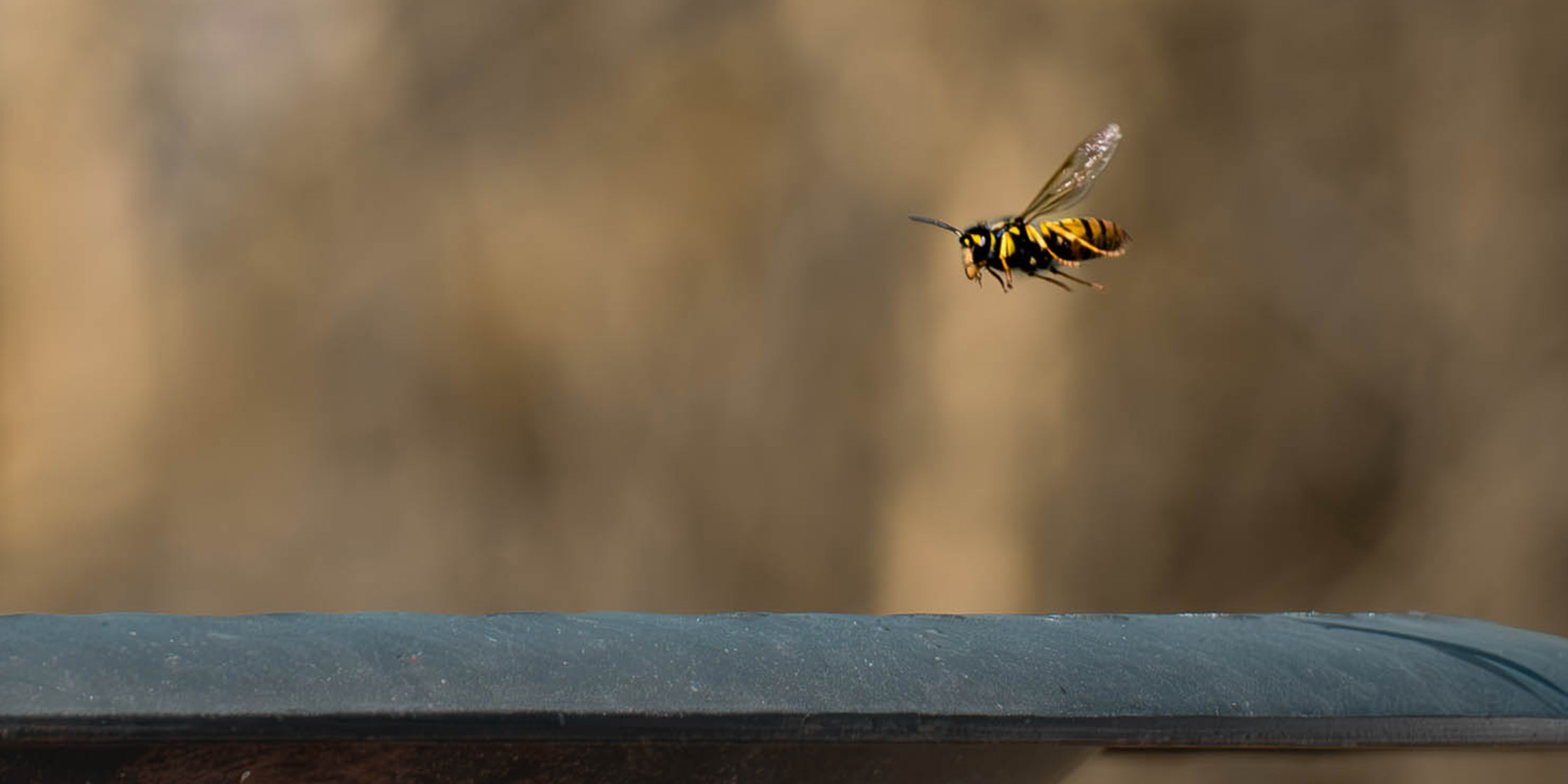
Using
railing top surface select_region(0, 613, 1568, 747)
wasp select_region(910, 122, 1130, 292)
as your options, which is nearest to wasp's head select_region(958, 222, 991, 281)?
wasp select_region(910, 122, 1130, 292)

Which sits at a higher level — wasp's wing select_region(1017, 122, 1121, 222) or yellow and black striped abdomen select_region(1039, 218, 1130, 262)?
wasp's wing select_region(1017, 122, 1121, 222)

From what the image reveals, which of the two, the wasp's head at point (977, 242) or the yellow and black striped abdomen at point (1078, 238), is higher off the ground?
the yellow and black striped abdomen at point (1078, 238)

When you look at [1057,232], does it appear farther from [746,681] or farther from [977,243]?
[746,681]

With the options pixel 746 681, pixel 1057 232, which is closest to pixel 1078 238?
pixel 1057 232

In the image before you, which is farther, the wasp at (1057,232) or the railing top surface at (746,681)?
the wasp at (1057,232)

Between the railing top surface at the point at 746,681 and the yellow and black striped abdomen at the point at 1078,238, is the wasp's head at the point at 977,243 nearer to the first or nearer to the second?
the yellow and black striped abdomen at the point at 1078,238

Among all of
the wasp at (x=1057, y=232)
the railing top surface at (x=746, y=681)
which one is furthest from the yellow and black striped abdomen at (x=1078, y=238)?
the railing top surface at (x=746, y=681)

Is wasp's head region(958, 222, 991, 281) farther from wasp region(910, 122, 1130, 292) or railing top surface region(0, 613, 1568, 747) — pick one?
railing top surface region(0, 613, 1568, 747)

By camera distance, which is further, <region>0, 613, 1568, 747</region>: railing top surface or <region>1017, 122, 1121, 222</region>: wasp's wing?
<region>1017, 122, 1121, 222</region>: wasp's wing
